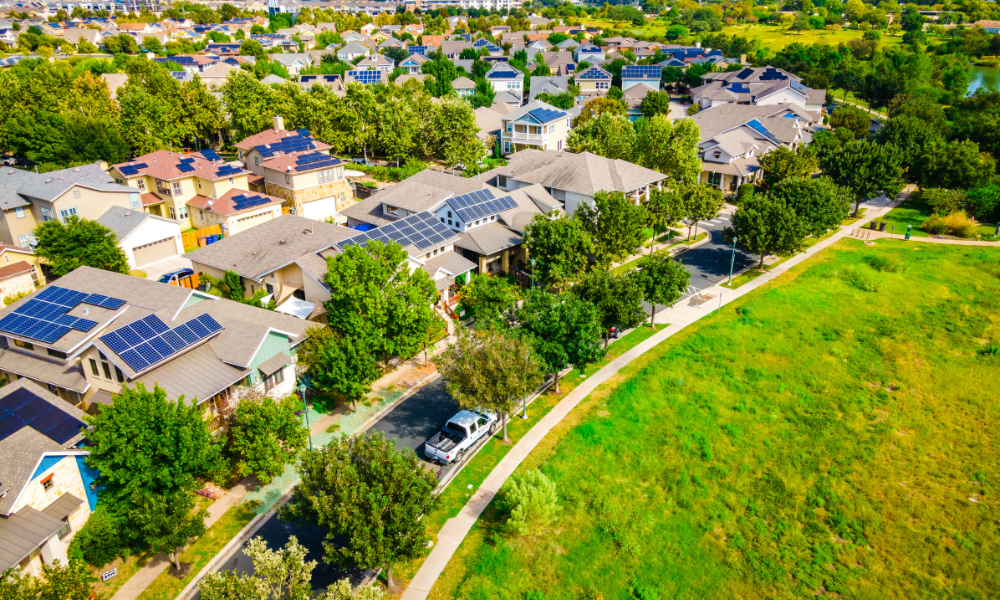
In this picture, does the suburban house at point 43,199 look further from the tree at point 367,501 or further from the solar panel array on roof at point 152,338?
the tree at point 367,501

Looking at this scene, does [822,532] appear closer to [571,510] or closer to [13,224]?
[571,510]

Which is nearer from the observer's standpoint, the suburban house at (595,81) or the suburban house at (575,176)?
the suburban house at (575,176)

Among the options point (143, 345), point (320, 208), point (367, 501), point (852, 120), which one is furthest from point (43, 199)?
point (852, 120)

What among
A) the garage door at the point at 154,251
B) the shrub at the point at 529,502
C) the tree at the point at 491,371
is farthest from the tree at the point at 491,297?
the garage door at the point at 154,251

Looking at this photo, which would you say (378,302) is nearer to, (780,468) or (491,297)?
(491,297)

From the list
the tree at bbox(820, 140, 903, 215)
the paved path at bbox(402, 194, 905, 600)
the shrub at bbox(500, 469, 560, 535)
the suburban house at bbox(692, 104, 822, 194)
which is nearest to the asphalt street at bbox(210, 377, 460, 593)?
the paved path at bbox(402, 194, 905, 600)

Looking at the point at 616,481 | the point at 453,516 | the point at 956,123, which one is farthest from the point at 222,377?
the point at 956,123
